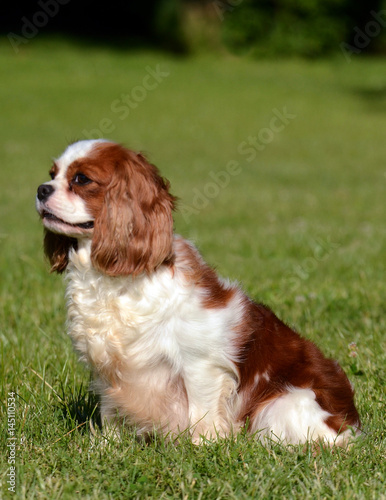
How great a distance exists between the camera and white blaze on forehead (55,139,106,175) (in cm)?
337

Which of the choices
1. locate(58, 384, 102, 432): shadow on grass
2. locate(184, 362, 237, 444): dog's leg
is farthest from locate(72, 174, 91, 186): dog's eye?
locate(58, 384, 102, 432): shadow on grass

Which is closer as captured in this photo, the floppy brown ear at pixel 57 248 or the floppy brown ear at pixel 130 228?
the floppy brown ear at pixel 130 228

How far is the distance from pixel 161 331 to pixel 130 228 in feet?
1.65

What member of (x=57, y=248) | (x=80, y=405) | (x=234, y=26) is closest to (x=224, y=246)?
(x=80, y=405)

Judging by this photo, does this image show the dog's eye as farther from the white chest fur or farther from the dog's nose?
the white chest fur

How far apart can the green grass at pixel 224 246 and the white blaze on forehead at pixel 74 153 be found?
1216 millimetres

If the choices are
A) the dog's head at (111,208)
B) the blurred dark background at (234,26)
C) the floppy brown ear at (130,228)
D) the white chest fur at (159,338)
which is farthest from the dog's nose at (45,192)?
the blurred dark background at (234,26)

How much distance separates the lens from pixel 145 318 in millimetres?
3279

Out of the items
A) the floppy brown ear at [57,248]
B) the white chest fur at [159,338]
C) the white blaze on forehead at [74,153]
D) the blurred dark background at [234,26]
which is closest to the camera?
the white chest fur at [159,338]

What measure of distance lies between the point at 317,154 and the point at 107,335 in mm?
14483

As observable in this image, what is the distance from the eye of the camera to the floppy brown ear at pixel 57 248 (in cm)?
363

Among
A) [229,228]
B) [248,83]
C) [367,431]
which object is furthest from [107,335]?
[248,83]

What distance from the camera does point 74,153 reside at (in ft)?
11.1

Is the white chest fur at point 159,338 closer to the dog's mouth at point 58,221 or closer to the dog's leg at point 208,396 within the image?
the dog's leg at point 208,396
